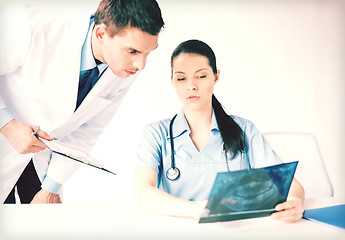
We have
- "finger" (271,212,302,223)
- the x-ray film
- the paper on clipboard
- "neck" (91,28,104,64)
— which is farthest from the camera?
"neck" (91,28,104,64)

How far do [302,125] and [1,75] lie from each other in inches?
52.2

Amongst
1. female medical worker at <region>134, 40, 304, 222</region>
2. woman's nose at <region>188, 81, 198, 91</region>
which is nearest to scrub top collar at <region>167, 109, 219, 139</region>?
female medical worker at <region>134, 40, 304, 222</region>

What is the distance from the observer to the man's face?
1374mm

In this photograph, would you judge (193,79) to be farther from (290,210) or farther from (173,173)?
(290,210)

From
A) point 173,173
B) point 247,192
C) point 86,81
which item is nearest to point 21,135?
point 86,81

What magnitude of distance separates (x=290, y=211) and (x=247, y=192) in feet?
0.52

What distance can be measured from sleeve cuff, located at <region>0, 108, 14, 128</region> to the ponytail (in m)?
0.82

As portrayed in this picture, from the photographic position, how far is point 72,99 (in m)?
1.49

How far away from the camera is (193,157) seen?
4.57 ft

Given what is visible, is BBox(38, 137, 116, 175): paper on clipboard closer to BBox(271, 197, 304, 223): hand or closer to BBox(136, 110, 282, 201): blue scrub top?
BBox(136, 110, 282, 201): blue scrub top

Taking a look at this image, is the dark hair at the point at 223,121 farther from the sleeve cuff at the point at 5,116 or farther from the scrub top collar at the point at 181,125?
the sleeve cuff at the point at 5,116

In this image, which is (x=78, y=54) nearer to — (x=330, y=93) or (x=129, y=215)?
(x=129, y=215)

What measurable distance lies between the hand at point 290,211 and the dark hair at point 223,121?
416mm

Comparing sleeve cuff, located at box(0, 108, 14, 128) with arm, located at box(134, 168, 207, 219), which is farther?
sleeve cuff, located at box(0, 108, 14, 128)
